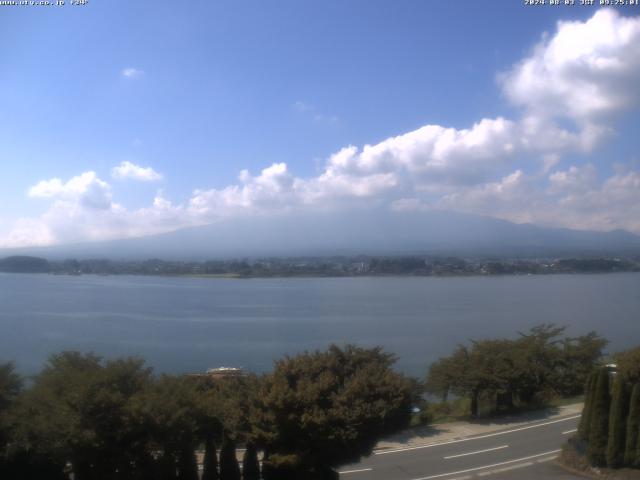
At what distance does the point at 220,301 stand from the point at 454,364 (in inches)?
1222

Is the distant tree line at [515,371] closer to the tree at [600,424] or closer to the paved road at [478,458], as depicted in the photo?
the paved road at [478,458]

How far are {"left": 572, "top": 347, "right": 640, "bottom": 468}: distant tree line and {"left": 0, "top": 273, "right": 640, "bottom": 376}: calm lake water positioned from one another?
497 inches

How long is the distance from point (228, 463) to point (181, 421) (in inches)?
36.4

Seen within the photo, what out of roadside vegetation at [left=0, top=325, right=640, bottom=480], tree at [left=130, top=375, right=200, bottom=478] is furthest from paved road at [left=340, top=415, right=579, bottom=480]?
tree at [left=130, top=375, right=200, bottom=478]

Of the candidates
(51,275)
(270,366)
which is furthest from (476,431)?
(51,275)

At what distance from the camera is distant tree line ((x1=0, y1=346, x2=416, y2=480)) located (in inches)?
221

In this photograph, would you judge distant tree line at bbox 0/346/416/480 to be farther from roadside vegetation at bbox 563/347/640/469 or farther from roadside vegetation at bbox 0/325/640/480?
roadside vegetation at bbox 563/347/640/469

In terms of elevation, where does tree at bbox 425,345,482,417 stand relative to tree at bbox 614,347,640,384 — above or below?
below

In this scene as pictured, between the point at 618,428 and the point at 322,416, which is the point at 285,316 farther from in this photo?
the point at 322,416

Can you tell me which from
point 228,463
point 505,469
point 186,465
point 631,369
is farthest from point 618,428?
point 186,465

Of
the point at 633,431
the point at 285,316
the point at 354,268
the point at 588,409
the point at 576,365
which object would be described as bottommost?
the point at 285,316

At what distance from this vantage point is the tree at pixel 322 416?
607cm

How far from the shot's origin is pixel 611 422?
22.4 feet

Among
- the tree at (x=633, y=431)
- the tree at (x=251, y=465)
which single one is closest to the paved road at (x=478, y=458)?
the tree at (x=633, y=431)
